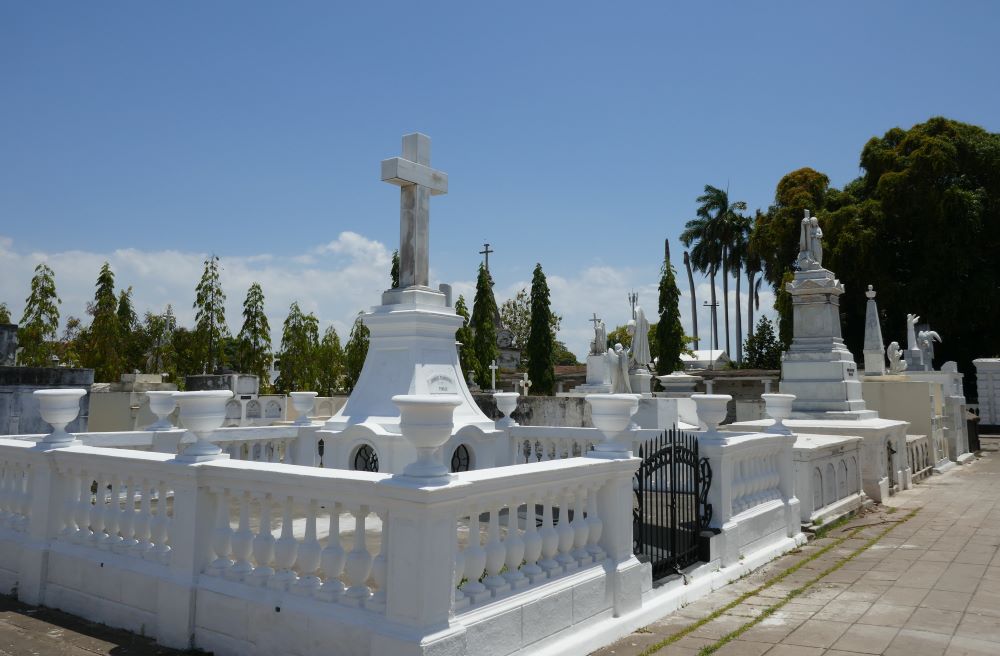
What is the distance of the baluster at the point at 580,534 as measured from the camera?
5.12 metres

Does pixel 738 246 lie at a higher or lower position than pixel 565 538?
higher

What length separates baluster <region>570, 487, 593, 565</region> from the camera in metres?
5.12

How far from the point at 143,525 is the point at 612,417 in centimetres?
381

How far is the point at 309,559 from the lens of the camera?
4461mm

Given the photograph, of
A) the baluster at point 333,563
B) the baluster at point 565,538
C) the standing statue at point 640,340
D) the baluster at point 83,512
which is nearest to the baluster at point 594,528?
the baluster at point 565,538

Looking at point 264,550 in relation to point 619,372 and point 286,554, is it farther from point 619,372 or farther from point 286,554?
point 619,372

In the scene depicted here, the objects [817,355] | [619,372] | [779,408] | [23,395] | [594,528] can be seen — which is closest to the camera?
[594,528]

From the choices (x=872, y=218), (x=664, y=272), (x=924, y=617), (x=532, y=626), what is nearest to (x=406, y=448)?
(x=532, y=626)

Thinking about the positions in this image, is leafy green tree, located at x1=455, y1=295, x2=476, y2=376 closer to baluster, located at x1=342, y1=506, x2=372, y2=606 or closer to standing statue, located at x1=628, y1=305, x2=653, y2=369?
standing statue, located at x1=628, y1=305, x2=653, y2=369

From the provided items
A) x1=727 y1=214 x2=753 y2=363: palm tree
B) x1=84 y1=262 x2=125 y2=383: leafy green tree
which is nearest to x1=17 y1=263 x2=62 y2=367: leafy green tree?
x1=84 y1=262 x2=125 y2=383: leafy green tree

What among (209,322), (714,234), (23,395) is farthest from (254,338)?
(714,234)

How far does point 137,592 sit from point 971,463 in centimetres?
2061

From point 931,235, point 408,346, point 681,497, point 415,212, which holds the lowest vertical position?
point 681,497

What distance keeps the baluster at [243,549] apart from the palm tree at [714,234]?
60.9m
